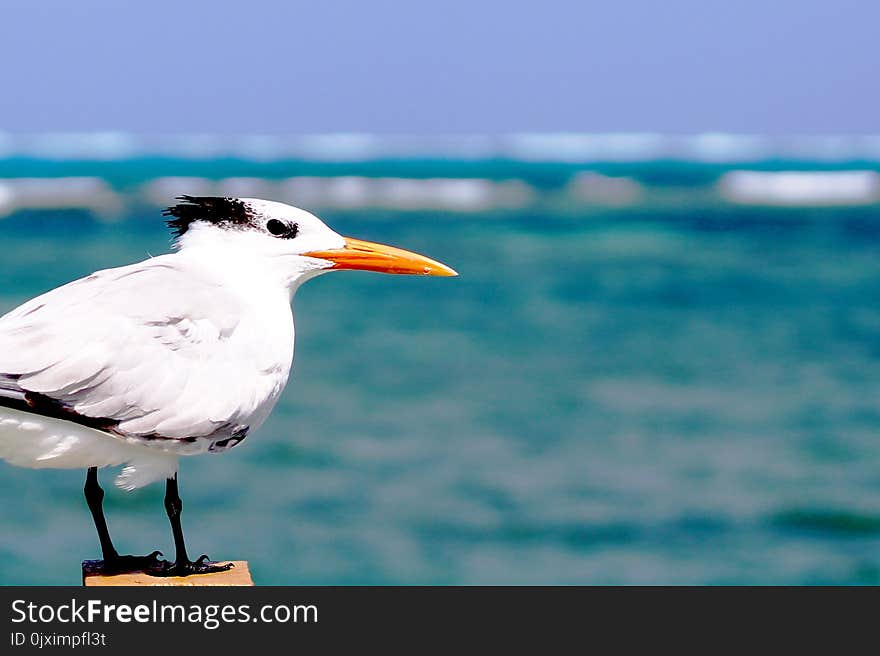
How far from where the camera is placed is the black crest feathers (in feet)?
11.4

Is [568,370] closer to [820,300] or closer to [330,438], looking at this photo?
→ [330,438]

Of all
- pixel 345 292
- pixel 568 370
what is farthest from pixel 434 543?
pixel 345 292

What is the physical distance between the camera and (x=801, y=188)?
3095 centimetres

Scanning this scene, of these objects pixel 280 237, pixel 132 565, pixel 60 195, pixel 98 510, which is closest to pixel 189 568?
pixel 132 565

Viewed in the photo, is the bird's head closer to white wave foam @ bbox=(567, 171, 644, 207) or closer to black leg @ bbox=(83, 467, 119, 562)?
black leg @ bbox=(83, 467, 119, 562)

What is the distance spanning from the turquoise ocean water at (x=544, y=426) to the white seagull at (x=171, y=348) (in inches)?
199

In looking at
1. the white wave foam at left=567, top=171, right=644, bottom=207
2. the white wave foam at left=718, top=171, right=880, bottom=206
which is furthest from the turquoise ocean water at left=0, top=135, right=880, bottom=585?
the white wave foam at left=567, top=171, right=644, bottom=207

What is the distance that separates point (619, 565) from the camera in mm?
9070

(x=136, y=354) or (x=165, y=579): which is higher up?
(x=136, y=354)

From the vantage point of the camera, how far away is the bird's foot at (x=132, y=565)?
3.54 meters

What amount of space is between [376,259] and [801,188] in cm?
2894

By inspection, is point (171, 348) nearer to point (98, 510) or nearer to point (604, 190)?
point (98, 510)

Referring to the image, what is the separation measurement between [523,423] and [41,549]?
4.37 metres
